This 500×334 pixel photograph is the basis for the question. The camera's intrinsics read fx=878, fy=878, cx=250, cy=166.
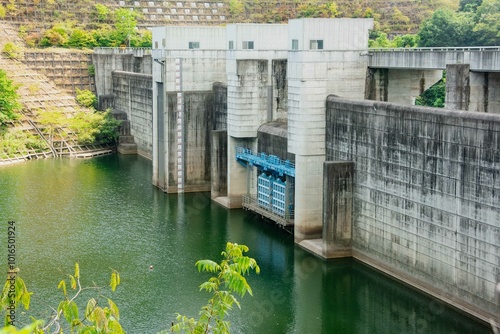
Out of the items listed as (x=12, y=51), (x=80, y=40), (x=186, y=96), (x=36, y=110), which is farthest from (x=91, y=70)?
(x=186, y=96)

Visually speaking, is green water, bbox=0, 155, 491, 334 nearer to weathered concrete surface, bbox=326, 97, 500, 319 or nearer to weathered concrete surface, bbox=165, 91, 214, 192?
weathered concrete surface, bbox=326, 97, 500, 319

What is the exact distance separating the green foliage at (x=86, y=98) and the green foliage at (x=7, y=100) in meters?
7.61

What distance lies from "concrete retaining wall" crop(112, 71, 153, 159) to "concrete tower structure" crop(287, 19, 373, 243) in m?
24.7

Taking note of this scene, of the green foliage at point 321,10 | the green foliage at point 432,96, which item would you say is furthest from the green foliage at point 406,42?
the green foliage at point 321,10

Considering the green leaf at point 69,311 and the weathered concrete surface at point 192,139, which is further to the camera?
the weathered concrete surface at point 192,139

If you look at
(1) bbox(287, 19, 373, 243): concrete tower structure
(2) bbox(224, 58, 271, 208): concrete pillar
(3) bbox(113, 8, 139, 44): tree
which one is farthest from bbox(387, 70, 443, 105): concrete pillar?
(3) bbox(113, 8, 139, 44): tree

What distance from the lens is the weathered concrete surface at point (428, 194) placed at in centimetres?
2638

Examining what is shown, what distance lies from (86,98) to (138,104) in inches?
376

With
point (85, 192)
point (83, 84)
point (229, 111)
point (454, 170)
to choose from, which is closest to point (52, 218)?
point (85, 192)

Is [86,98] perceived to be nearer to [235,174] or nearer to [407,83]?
[235,174]

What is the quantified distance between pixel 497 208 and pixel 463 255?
7.18ft

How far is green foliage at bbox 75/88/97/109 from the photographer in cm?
7081

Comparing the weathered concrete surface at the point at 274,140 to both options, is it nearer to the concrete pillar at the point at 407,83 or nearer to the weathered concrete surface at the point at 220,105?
the weathered concrete surface at the point at 220,105

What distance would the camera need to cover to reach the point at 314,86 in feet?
117
